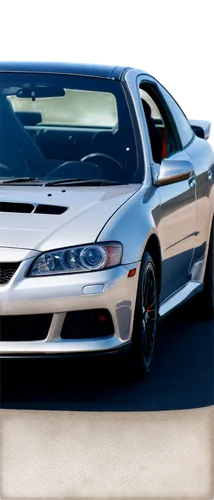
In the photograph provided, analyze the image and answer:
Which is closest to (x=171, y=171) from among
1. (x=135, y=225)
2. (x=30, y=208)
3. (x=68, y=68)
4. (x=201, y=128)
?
(x=135, y=225)

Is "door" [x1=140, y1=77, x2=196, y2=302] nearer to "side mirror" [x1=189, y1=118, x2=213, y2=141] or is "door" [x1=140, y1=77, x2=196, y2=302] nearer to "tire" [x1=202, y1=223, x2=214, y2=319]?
"tire" [x1=202, y1=223, x2=214, y2=319]

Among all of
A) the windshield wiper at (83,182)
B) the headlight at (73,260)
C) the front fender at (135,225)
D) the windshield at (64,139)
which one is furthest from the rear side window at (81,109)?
the headlight at (73,260)

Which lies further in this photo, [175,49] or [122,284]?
[175,49]

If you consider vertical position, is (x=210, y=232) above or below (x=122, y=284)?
below

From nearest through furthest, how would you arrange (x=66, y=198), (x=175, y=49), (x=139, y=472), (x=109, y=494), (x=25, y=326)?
(x=109, y=494), (x=139, y=472), (x=25, y=326), (x=66, y=198), (x=175, y=49)

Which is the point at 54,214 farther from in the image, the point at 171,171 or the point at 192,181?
the point at 192,181

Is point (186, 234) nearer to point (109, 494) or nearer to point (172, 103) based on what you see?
point (172, 103)

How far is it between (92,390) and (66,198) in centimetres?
99

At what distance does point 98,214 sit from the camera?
722 cm

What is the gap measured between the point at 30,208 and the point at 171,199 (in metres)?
1.29

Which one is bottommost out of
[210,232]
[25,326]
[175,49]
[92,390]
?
[175,49]

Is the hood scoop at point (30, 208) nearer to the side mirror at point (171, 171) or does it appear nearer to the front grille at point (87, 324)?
the front grille at point (87, 324)

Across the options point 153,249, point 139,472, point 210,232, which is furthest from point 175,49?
point 139,472

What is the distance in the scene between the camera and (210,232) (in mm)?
→ 9930
